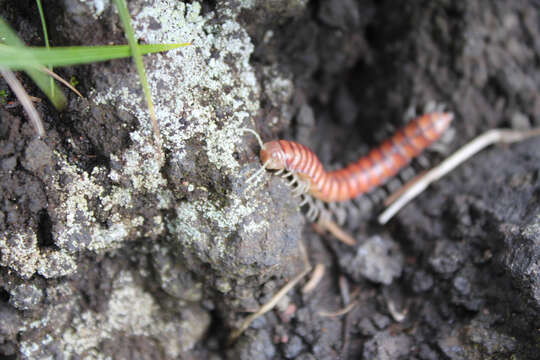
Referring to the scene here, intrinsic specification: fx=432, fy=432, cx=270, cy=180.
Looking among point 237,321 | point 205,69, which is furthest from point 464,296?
point 205,69

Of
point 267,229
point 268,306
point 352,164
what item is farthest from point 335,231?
point 267,229

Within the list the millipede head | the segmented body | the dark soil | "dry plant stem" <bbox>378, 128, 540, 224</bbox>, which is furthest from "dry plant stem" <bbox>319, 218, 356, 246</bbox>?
the millipede head

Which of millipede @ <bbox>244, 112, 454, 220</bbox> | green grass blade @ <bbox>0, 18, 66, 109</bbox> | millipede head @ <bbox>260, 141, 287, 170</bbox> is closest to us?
green grass blade @ <bbox>0, 18, 66, 109</bbox>

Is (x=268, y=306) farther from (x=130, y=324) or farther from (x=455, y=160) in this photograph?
(x=455, y=160)

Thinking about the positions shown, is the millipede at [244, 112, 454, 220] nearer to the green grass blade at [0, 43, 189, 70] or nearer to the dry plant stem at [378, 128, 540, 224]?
the dry plant stem at [378, 128, 540, 224]

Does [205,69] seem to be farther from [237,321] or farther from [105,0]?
[237,321]

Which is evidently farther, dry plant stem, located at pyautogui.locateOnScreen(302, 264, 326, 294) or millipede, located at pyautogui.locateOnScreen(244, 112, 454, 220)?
dry plant stem, located at pyautogui.locateOnScreen(302, 264, 326, 294)

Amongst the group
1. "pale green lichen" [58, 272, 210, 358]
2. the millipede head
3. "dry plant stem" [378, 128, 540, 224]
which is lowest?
"pale green lichen" [58, 272, 210, 358]

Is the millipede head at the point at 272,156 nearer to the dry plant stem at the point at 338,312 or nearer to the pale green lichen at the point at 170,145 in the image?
the pale green lichen at the point at 170,145
